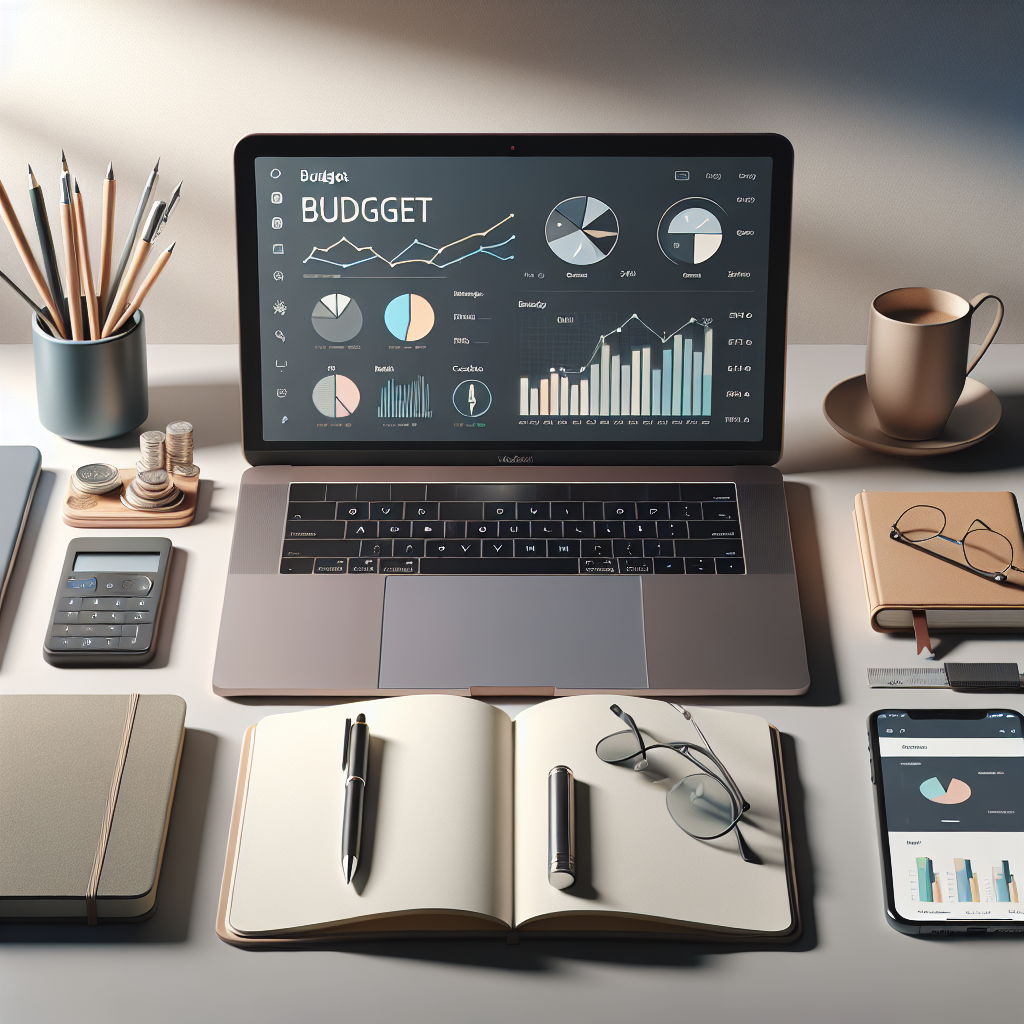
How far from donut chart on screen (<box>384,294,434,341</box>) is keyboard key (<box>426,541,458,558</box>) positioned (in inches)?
8.6

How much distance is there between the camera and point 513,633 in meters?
1.06

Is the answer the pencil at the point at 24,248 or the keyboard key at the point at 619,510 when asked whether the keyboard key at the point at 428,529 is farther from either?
the pencil at the point at 24,248

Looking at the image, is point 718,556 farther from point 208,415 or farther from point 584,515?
point 208,415

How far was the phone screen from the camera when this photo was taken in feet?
2.81

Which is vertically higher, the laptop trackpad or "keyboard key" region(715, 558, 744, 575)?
"keyboard key" region(715, 558, 744, 575)

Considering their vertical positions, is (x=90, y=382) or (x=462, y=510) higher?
(x=90, y=382)

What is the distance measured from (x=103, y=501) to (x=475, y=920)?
629 millimetres

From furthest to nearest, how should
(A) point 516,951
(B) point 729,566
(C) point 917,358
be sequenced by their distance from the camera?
(C) point 917,358
(B) point 729,566
(A) point 516,951

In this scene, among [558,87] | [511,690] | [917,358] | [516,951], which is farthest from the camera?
[558,87]

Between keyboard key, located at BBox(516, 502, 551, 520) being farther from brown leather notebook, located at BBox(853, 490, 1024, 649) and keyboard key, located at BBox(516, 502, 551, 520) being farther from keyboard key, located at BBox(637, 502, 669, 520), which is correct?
brown leather notebook, located at BBox(853, 490, 1024, 649)

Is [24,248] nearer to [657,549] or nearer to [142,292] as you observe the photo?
[142,292]

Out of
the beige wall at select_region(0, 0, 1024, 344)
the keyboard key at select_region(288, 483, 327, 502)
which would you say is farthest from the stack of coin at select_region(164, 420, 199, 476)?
the beige wall at select_region(0, 0, 1024, 344)

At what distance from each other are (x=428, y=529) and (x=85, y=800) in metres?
0.41

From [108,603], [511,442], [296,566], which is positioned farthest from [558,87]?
[108,603]
